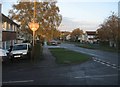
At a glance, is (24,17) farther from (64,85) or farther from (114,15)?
(64,85)

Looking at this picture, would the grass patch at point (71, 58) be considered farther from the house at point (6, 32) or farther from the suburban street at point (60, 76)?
the house at point (6, 32)

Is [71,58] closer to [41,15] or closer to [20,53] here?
[20,53]

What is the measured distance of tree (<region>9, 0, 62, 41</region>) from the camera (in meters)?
46.6

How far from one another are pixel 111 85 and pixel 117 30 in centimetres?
5043

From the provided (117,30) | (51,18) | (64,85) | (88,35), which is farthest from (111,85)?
(88,35)

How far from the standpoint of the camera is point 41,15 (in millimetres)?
46312

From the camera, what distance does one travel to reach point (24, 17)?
47.3m

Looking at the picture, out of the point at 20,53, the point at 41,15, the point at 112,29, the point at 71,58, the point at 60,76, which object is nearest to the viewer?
the point at 60,76

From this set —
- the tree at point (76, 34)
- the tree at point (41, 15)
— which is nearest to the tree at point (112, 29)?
the tree at point (41, 15)

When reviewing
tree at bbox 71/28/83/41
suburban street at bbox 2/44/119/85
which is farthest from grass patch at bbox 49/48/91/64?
tree at bbox 71/28/83/41

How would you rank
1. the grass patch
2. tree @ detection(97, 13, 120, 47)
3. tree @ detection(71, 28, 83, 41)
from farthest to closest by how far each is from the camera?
tree @ detection(71, 28, 83, 41), tree @ detection(97, 13, 120, 47), the grass patch

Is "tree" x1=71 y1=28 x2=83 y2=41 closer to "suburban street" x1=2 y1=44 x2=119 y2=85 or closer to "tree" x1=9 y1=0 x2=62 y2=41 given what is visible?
"tree" x1=9 y1=0 x2=62 y2=41

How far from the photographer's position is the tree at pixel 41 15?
4656cm

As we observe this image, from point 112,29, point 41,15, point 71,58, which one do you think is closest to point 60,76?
point 71,58
